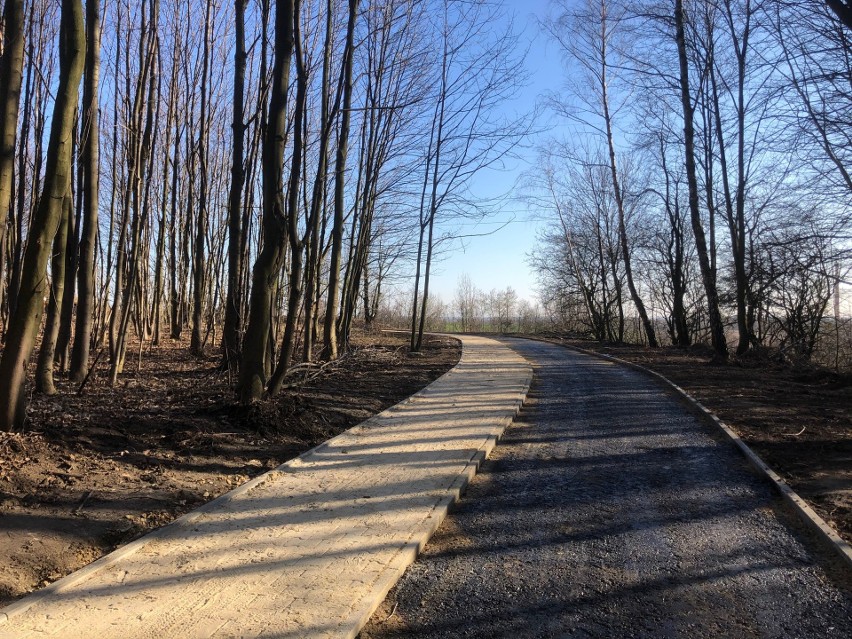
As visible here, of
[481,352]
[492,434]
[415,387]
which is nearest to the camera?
[492,434]

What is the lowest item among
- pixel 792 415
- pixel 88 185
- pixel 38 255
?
pixel 792 415

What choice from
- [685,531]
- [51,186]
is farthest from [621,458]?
[51,186]

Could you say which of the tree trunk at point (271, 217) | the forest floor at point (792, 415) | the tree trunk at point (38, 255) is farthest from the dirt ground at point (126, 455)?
the forest floor at point (792, 415)

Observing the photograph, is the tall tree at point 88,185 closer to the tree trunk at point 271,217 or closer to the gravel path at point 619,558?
the tree trunk at point 271,217

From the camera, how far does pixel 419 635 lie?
2.95 meters

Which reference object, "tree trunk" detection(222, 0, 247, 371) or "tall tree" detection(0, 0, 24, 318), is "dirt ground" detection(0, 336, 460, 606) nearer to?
"tree trunk" detection(222, 0, 247, 371)

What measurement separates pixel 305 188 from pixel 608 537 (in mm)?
10371

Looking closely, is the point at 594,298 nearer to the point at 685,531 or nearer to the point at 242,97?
the point at 242,97

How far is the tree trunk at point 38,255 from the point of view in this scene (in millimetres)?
5098

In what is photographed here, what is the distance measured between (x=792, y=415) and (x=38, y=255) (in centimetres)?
960

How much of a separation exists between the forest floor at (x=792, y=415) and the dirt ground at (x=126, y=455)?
4.99m

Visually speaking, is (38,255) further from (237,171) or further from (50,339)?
(237,171)

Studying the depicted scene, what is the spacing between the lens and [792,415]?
8.42 meters

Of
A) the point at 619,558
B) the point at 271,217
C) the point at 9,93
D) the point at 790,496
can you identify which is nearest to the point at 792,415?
the point at 790,496
